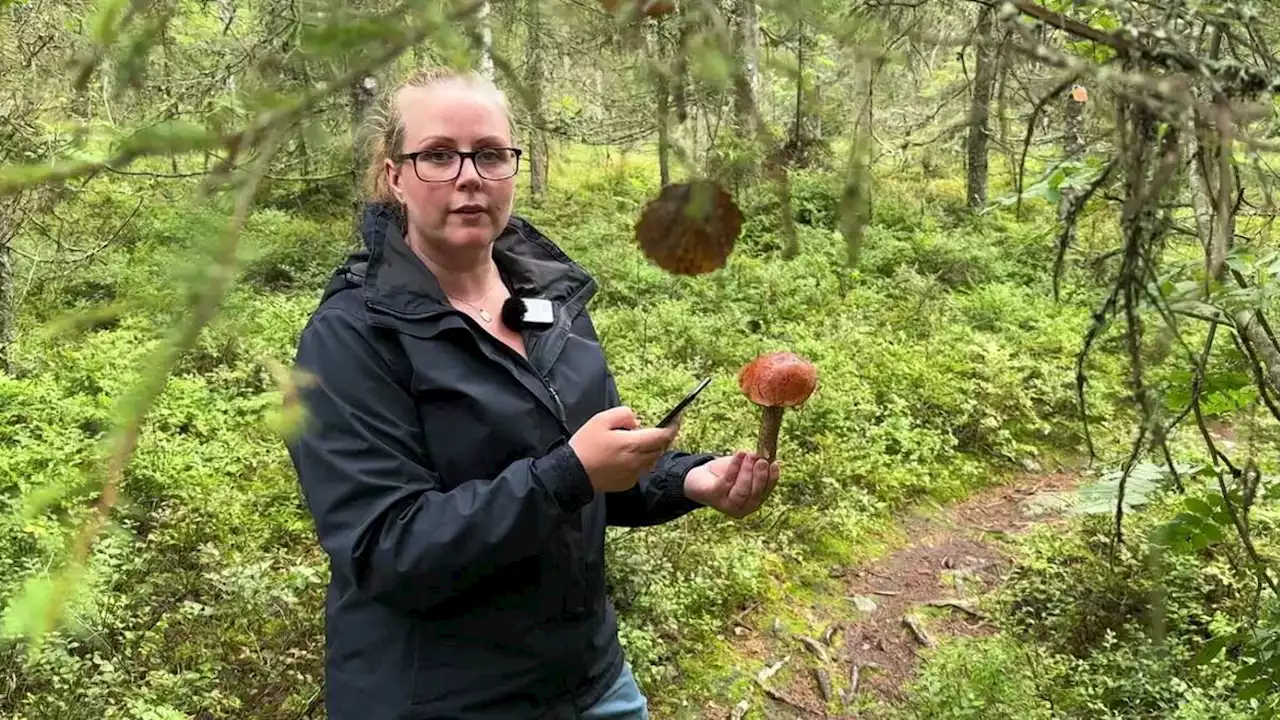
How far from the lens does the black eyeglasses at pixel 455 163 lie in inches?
69.7

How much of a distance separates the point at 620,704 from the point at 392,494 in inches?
35.6

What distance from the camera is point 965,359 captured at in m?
7.88

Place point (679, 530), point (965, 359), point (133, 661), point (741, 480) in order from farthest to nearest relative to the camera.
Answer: point (965, 359) → point (679, 530) → point (133, 661) → point (741, 480)

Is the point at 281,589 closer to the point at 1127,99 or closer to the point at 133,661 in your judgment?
the point at 133,661

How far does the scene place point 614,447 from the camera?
161 centimetres

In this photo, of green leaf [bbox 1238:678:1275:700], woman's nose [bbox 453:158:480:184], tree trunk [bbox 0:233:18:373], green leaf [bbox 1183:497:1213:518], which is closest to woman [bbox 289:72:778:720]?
woman's nose [bbox 453:158:480:184]

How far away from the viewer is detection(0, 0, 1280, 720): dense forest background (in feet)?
2.72

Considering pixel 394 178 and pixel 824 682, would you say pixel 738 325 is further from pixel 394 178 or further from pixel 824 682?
pixel 394 178

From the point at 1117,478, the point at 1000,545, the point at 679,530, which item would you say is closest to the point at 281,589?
the point at 679,530

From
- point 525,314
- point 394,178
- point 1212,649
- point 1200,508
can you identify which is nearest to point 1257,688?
point 1212,649

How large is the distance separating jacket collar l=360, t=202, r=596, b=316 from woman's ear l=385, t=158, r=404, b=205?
2.4 inches

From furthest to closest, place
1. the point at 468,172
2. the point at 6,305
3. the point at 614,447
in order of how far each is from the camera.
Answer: the point at 6,305 < the point at 468,172 < the point at 614,447

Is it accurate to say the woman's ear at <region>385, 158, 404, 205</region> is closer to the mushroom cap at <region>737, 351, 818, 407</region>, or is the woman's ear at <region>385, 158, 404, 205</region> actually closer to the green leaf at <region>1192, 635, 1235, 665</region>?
the mushroom cap at <region>737, 351, 818, 407</region>

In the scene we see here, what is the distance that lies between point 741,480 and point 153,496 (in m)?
4.08
